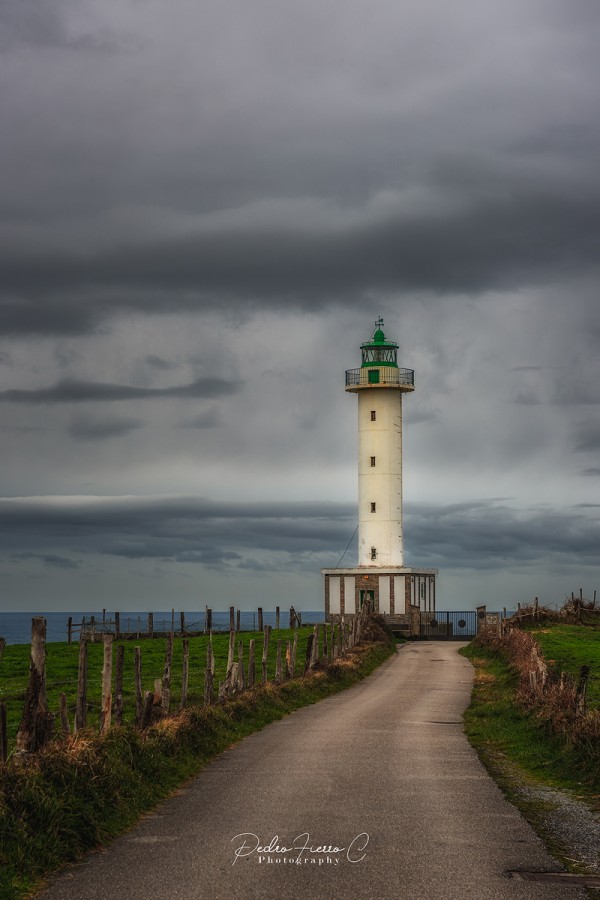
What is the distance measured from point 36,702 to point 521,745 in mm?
11469

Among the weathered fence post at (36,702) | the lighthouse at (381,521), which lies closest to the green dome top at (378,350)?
the lighthouse at (381,521)

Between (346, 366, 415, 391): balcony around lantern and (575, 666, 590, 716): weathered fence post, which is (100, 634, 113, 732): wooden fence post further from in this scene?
(346, 366, 415, 391): balcony around lantern

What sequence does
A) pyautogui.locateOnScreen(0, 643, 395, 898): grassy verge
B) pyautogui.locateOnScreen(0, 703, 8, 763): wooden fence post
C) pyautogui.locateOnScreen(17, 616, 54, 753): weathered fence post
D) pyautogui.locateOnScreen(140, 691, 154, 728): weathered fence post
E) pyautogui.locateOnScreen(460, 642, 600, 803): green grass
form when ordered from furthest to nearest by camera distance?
pyautogui.locateOnScreen(140, 691, 154, 728): weathered fence post
pyautogui.locateOnScreen(460, 642, 600, 803): green grass
pyautogui.locateOnScreen(17, 616, 54, 753): weathered fence post
pyautogui.locateOnScreen(0, 703, 8, 763): wooden fence post
pyautogui.locateOnScreen(0, 643, 395, 898): grassy verge

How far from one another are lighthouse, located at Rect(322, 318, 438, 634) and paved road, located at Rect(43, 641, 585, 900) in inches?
2003

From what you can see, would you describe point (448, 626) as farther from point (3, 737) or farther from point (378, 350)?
point (3, 737)

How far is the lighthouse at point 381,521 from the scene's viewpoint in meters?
72.8

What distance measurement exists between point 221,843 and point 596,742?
866 centimetres

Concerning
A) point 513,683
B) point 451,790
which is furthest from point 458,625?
point 451,790

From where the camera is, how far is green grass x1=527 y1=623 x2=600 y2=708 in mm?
33506

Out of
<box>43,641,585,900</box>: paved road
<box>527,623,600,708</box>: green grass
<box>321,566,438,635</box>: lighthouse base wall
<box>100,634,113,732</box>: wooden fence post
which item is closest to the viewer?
<box>43,641,585,900</box>: paved road

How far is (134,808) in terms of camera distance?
551 inches

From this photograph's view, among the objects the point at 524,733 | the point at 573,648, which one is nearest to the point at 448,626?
the point at 573,648
